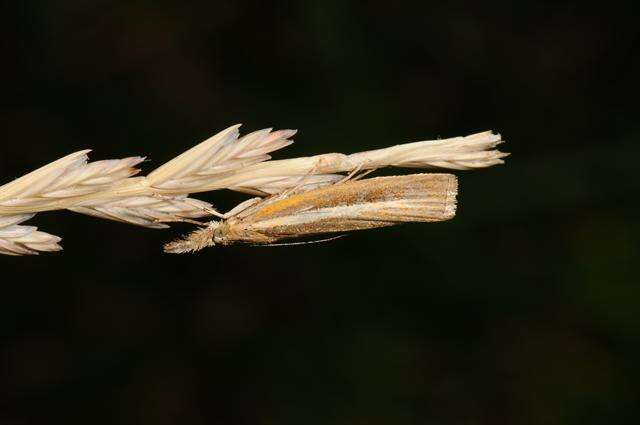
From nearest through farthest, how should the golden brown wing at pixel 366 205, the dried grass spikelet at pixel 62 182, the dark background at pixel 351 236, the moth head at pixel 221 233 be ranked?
the dried grass spikelet at pixel 62 182
the golden brown wing at pixel 366 205
the moth head at pixel 221 233
the dark background at pixel 351 236

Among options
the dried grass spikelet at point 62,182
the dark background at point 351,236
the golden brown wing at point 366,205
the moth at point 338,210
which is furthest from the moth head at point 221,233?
the dark background at point 351,236

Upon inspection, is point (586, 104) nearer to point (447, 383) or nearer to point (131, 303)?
point (447, 383)

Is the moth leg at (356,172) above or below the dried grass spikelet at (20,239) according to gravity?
above

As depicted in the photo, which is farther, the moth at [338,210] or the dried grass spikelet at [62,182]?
the moth at [338,210]

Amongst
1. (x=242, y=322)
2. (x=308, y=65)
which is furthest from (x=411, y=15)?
(x=242, y=322)

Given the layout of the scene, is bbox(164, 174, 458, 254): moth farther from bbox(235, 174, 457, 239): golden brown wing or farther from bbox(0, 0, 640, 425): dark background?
bbox(0, 0, 640, 425): dark background

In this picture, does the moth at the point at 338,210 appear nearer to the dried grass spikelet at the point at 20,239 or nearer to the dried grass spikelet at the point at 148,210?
the dried grass spikelet at the point at 148,210

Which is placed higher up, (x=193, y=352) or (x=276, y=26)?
(x=276, y=26)
